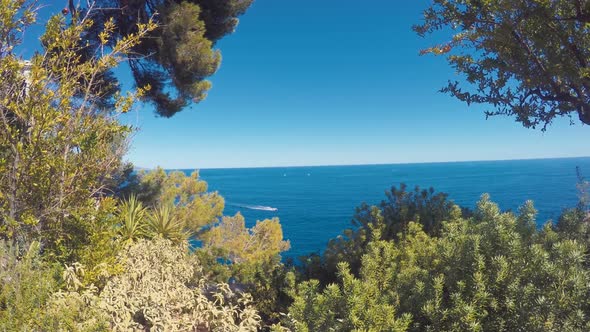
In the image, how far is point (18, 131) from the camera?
3.66 m

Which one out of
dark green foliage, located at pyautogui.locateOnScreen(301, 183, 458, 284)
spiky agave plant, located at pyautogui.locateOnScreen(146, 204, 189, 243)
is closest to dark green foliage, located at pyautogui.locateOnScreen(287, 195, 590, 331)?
dark green foliage, located at pyautogui.locateOnScreen(301, 183, 458, 284)

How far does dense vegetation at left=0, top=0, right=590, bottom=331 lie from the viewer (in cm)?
226

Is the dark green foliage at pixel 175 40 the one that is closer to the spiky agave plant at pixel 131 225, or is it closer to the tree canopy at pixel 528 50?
the spiky agave plant at pixel 131 225

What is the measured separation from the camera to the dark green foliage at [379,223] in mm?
4637

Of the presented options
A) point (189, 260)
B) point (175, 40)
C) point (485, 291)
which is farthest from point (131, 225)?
point (485, 291)

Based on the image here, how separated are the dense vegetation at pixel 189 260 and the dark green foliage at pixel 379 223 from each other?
2 centimetres

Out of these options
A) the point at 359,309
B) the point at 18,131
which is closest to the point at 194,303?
the point at 359,309

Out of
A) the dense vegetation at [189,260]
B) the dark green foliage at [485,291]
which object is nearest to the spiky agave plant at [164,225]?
the dense vegetation at [189,260]

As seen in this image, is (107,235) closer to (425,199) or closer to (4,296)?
(4,296)

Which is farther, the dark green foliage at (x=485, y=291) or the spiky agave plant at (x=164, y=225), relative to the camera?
the spiky agave plant at (x=164, y=225)

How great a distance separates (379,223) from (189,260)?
321 cm

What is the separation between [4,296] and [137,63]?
681 cm

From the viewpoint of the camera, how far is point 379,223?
15.1ft

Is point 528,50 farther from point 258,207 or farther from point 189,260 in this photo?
point 258,207
